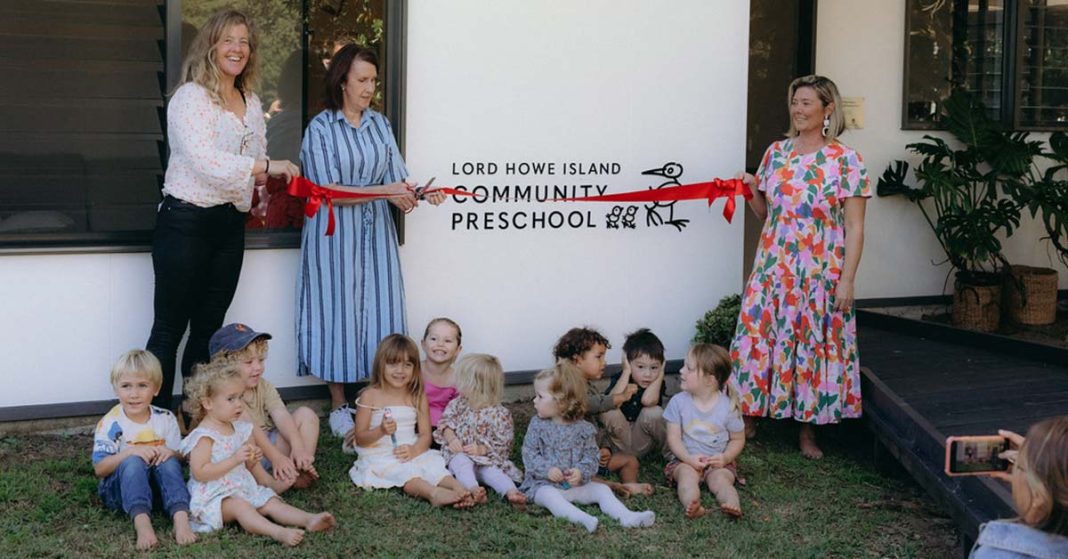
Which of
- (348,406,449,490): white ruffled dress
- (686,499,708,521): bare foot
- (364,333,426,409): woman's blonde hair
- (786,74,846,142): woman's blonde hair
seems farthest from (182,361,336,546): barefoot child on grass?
(786,74,846,142): woman's blonde hair

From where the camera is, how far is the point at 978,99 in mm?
8961

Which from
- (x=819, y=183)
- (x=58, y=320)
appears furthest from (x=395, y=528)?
(x=819, y=183)

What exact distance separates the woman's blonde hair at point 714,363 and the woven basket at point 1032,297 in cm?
378

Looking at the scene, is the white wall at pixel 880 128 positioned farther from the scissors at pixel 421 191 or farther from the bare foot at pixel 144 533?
the bare foot at pixel 144 533

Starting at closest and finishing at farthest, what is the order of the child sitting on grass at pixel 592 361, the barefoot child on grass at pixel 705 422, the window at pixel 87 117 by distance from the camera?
the barefoot child on grass at pixel 705 422
the window at pixel 87 117
the child sitting on grass at pixel 592 361

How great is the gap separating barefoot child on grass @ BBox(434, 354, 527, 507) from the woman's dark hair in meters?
1.45

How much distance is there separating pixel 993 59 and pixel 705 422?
4675 mm

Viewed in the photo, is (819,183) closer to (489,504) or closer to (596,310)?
(596,310)

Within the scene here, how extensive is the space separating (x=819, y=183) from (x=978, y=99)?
3413 mm

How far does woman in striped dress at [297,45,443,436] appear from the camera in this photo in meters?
6.14

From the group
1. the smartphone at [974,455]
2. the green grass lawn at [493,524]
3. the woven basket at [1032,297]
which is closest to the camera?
the smartphone at [974,455]

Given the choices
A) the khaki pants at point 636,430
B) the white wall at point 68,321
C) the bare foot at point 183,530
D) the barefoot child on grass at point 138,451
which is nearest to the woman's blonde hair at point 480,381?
the khaki pants at point 636,430

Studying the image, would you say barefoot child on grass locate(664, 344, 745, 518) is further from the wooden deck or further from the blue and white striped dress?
the blue and white striped dress

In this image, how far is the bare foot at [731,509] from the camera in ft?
17.3
